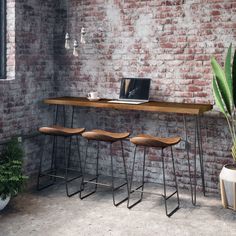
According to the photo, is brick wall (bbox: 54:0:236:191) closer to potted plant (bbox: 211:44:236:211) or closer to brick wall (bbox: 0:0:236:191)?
brick wall (bbox: 0:0:236:191)

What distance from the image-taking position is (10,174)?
4367 millimetres

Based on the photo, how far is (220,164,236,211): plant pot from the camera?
4.30 m

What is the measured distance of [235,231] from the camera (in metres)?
3.86

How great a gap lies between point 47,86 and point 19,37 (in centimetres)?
81

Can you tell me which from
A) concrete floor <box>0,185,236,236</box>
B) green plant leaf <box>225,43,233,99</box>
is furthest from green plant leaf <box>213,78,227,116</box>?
concrete floor <box>0,185,236,236</box>

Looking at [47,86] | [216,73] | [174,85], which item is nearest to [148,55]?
[174,85]

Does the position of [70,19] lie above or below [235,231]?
above

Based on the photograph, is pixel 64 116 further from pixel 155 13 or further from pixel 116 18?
pixel 155 13

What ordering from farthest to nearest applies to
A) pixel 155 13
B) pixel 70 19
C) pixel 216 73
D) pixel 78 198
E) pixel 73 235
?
pixel 70 19, pixel 155 13, pixel 78 198, pixel 216 73, pixel 73 235

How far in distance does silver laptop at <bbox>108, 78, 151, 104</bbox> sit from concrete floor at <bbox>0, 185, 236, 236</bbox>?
1132 millimetres

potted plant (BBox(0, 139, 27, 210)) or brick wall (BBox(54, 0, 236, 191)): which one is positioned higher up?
brick wall (BBox(54, 0, 236, 191))

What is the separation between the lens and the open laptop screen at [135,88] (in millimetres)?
5055

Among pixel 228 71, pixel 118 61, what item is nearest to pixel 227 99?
pixel 228 71

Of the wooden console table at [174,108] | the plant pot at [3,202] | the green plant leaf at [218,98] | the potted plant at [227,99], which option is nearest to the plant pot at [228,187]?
the potted plant at [227,99]
